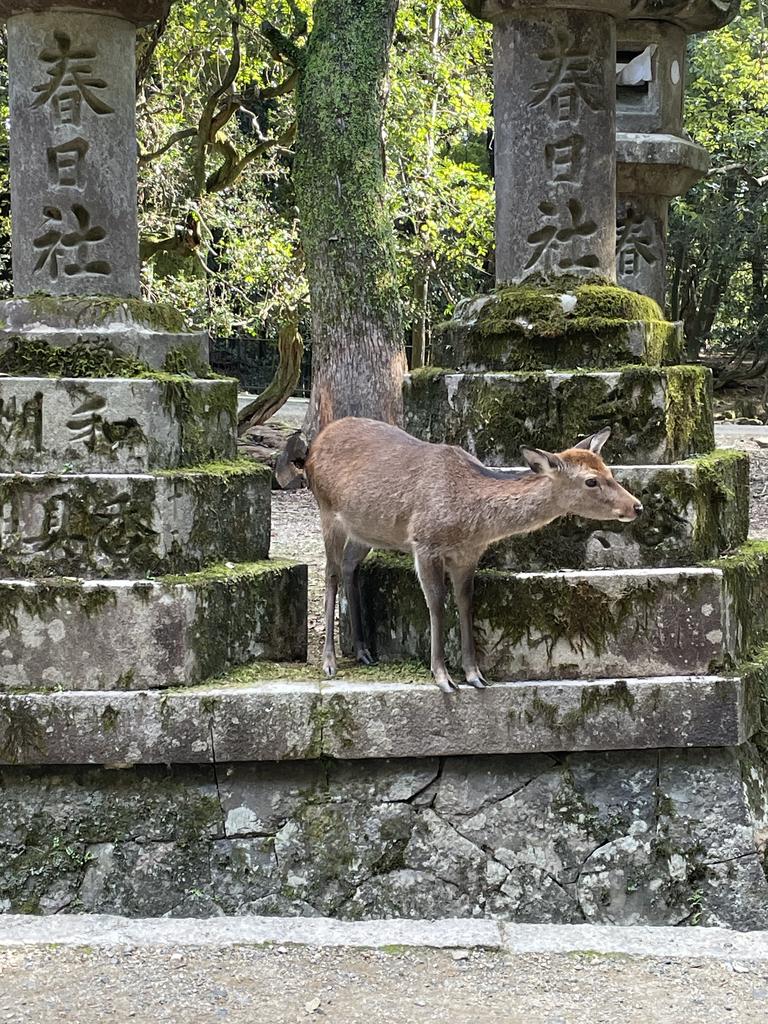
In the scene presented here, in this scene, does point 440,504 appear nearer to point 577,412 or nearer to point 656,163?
point 577,412

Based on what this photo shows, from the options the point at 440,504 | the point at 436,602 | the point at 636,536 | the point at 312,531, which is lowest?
the point at 312,531

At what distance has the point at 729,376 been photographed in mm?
28469

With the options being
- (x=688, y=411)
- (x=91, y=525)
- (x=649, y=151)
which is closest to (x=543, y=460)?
(x=688, y=411)

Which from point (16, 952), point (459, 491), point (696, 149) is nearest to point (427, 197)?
point (696, 149)

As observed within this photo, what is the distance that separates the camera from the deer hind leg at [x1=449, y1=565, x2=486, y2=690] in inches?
188

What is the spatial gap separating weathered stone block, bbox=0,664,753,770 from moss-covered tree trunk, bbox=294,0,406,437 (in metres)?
7.51

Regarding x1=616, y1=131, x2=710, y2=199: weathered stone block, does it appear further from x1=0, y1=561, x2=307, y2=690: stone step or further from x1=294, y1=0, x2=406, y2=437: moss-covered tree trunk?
x1=0, y1=561, x2=307, y2=690: stone step

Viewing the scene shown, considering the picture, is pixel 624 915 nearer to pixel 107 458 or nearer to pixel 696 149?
pixel 107 458

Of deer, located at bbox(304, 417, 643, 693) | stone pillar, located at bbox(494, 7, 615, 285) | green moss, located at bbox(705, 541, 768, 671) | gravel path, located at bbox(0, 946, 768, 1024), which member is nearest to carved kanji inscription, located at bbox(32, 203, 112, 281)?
deer, located at bbox(304, 417, 643, 693)

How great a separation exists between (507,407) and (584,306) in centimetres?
56

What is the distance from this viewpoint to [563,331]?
17.1ft

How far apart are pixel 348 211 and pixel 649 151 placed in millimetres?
3026

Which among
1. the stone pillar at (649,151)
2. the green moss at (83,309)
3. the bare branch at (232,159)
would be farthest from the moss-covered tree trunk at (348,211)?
the green moss at (83,309)

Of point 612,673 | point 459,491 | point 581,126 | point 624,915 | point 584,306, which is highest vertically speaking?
point 581,126
